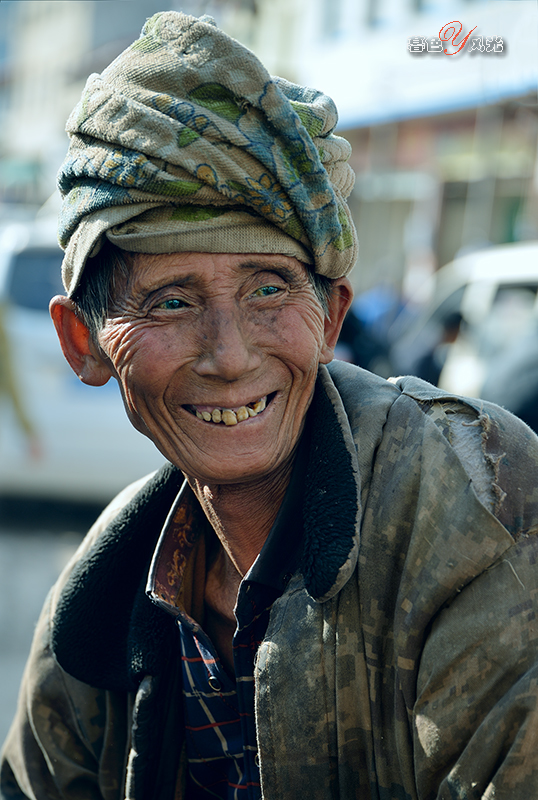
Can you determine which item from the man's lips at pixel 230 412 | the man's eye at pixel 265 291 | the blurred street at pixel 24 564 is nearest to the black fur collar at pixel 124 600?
the man's lips at pixel 230 412

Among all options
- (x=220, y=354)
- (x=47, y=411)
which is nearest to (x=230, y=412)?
(x=220, y=354)

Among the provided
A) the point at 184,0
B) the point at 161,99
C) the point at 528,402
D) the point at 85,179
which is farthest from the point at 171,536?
the point at 184,0

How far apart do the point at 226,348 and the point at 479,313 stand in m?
5.64

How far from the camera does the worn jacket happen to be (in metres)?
1.44

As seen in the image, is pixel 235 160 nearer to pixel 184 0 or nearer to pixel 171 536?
pixel 171 536

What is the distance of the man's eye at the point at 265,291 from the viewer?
176 centimetres

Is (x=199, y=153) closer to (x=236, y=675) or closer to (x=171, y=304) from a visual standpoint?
(x=171, y=304)

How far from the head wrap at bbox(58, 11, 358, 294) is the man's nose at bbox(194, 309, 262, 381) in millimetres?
135

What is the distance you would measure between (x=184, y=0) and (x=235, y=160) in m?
27.0

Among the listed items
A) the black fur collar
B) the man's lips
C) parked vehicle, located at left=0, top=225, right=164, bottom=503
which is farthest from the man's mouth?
parked vehicle, located at left=0, top=225, right=164, bottom=503

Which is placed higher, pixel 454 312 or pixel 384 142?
pixel 384 142

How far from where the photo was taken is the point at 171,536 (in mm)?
Result: 2107

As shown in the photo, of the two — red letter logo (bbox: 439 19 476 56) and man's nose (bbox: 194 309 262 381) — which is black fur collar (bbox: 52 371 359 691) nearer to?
man's nose (bbox: 194 309 262 381)

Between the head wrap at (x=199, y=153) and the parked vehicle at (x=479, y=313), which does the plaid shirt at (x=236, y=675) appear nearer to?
the head wrap at (x=199, y=153)
